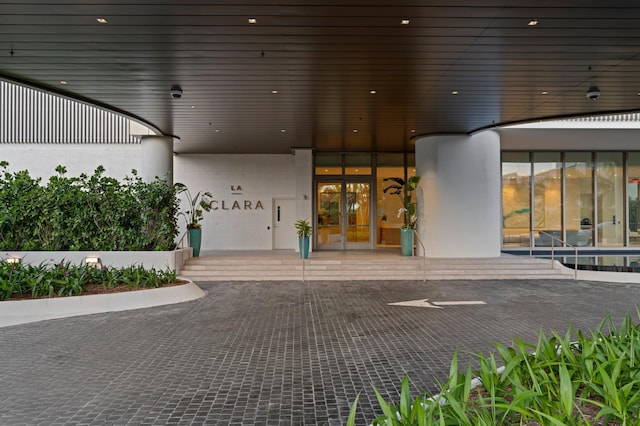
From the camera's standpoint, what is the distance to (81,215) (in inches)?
403

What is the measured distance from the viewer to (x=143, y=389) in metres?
4.00

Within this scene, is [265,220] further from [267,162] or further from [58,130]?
[58,130]

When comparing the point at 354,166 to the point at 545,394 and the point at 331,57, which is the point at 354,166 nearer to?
the point at 331,57

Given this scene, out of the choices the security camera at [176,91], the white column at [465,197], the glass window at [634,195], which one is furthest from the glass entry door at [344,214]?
the glass window at [634,195]

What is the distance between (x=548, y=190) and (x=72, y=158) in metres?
17.8

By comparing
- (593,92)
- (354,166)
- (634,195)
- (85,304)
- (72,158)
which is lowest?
(85,304)

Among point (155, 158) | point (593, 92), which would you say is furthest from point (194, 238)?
point (593, 92)

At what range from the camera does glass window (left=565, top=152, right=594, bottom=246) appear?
1644cm

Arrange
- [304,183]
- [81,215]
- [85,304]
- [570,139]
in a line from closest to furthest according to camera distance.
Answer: [85,304] < [81,215] < [570,139] < [304,183]

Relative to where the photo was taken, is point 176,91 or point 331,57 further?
point 176,91

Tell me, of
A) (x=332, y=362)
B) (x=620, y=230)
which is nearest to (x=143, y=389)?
(x=332, y=362)

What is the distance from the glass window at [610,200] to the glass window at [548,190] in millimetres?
1613

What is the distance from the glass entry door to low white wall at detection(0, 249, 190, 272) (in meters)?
6.69

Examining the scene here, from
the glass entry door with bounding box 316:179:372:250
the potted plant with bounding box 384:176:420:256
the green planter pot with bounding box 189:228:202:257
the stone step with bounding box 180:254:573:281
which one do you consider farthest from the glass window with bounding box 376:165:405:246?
the green planter pot with bounding box 189:228:202:257
